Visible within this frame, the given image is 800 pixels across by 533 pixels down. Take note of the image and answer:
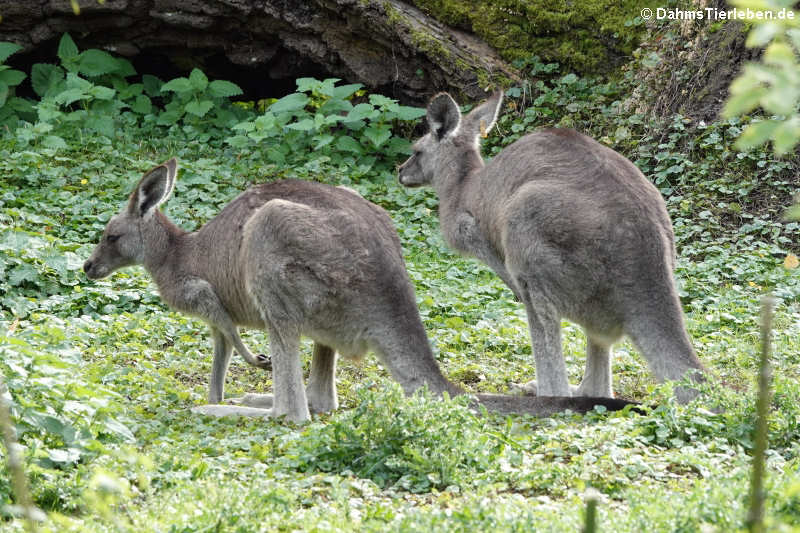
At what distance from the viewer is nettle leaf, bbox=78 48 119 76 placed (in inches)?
423

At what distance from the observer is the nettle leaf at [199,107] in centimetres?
1060

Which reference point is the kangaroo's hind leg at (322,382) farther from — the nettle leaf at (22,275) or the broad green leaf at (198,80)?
the broad green leaf at (198,80)

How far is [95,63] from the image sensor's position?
35.4 ft

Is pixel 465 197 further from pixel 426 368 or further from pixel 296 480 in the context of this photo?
pixel 296 480

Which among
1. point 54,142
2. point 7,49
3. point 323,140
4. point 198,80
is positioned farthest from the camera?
point 198,80

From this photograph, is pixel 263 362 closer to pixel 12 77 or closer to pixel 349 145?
pixel 349 145

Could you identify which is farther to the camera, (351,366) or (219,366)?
(351,366)

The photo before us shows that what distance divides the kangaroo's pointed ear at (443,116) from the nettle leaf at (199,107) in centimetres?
→ 407

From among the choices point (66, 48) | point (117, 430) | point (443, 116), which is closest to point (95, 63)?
point (66, 48)

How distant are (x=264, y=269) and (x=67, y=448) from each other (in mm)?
1663

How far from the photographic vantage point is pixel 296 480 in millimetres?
3932

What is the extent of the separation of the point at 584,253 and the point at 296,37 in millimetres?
6608

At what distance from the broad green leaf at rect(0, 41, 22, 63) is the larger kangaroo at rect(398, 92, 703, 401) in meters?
6.52

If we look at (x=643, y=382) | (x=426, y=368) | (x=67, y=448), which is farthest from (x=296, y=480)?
(x=643, y=382)
